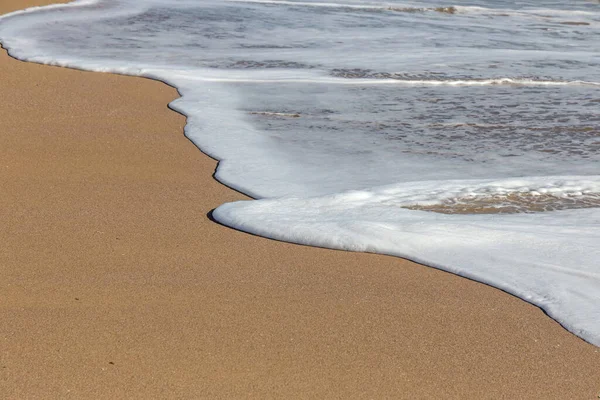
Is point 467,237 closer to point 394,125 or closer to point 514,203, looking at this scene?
point 514,203

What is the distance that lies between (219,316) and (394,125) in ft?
11.3

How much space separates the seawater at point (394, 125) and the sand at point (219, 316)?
0.66 ft

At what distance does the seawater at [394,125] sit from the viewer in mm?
3586

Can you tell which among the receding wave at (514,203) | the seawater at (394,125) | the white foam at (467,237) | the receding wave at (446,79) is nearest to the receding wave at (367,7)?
the seawater at (394,125)

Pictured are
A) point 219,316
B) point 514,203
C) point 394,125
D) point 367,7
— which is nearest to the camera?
point 219,316

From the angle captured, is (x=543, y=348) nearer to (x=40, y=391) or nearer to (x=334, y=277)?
(x=334, y=277)

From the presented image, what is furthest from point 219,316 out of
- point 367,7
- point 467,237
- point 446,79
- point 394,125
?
point 367,7

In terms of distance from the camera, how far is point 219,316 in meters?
2.82

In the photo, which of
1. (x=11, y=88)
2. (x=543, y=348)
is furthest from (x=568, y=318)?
(x=11, y=88)

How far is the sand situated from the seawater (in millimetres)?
202

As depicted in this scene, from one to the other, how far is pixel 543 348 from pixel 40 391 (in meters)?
1.45

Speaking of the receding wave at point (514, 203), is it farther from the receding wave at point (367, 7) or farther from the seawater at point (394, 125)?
the receding wave at point (367, 7)

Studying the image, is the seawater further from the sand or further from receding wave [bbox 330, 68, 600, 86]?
the sand

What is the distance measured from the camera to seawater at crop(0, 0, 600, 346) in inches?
141
